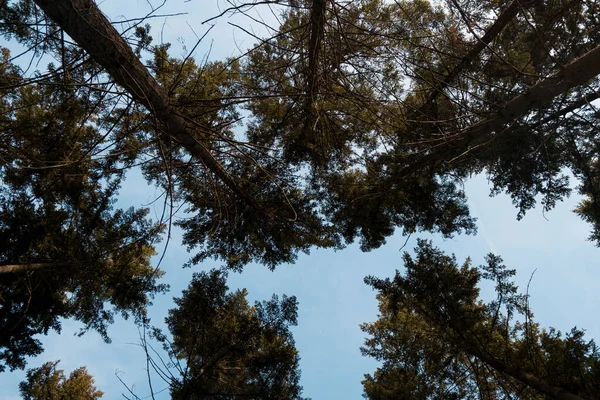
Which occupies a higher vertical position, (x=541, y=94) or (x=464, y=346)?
(x=541, y=94)

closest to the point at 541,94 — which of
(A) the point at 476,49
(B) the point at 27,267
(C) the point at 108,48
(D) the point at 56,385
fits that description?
(A) the point at 476,49

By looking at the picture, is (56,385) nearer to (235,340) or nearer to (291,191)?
(235,340)

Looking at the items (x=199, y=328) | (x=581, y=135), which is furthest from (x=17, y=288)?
(x=581, y=135)

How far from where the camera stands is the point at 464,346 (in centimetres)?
537

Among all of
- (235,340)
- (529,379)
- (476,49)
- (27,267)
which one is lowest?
(529,379)

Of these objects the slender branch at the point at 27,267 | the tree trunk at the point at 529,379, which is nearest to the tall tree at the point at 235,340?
the slender branch at the point at 27,267

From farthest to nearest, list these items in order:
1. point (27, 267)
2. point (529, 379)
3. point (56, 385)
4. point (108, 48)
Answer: point (56, 385)
point (27, 267)
point (529, 379)
point (108, 48)

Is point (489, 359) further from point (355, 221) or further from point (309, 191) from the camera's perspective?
point (309, 191)

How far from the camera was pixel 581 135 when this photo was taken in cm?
702

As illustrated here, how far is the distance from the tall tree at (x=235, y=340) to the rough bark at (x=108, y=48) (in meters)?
4.20

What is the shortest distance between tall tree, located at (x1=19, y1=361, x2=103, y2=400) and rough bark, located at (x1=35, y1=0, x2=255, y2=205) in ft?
24.3

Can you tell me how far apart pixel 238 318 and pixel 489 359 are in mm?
3999

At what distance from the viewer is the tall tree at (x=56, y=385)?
26.1ft

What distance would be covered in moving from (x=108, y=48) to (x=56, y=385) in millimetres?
9510
